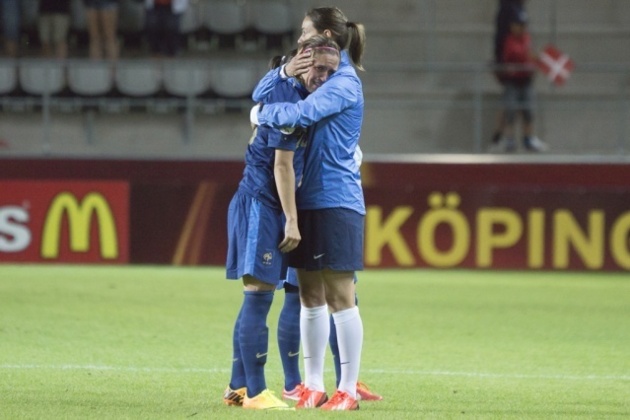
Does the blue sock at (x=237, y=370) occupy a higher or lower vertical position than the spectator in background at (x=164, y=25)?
lower

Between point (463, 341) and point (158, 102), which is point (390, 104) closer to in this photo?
point (158, 102)

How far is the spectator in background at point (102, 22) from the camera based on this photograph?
17.9 meters

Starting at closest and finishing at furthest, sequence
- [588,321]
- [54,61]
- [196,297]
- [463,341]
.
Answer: [463,341], [588,321], [196,297], [54,61]

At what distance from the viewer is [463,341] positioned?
9508 millimetres

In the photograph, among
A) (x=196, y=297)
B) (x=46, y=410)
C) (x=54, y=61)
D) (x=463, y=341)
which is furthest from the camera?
(x=54, y=61)

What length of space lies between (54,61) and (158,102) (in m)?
1.41

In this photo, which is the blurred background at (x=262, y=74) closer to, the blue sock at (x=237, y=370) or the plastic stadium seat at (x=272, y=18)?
the plastic stadium seat at (x=272, y=18)

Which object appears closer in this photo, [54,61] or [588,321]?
[588,321]

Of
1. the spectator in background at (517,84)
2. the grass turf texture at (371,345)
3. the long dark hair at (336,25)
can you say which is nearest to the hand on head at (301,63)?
the long dark hair at (336,25)

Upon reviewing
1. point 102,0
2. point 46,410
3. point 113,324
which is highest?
point 102,0

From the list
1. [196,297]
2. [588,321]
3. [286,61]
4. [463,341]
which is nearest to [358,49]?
[286,61]

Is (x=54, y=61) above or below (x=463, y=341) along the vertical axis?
above

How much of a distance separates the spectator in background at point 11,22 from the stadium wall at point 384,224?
3191mm

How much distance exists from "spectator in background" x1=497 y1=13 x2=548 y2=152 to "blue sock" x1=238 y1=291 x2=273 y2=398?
1127 cm
